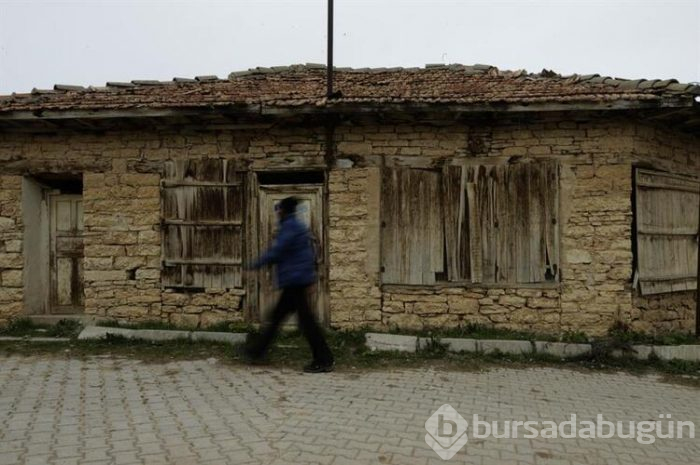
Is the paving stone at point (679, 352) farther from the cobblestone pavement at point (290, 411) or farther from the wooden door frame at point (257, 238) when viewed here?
the wooden door frame at point (257, 238)

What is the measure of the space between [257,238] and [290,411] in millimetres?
3566

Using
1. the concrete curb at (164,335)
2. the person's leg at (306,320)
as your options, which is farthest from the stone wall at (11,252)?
the person's leg at (306,320)

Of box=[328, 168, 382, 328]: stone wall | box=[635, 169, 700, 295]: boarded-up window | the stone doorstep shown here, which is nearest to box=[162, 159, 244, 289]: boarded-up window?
box=[328, 168, 382, 328]: stone wall

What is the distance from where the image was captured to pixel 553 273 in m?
6.75

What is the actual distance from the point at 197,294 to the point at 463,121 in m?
4.55

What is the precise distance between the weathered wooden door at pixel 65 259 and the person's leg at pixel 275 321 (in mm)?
3941

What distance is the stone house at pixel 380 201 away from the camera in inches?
263

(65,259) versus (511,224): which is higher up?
(511,224)

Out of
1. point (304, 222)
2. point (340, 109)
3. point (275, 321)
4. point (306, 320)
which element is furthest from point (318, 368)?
point (340, 109)

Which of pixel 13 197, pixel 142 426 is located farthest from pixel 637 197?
pixel 13 197

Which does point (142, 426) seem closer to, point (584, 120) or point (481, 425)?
point (481, 425)

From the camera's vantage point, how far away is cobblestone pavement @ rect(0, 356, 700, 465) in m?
3.20

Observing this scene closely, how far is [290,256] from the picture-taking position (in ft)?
16.7

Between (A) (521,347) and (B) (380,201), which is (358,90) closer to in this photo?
(B) (380,201)
